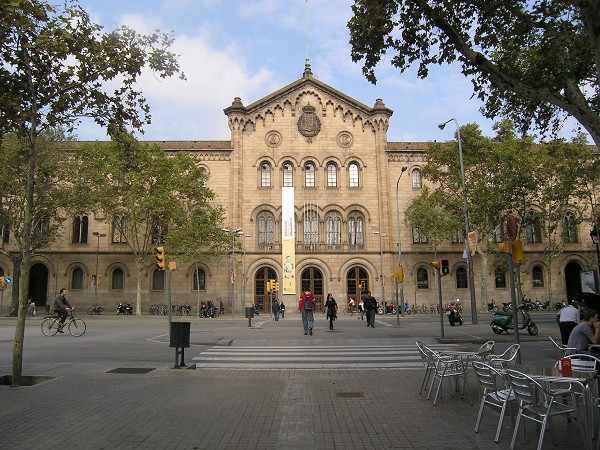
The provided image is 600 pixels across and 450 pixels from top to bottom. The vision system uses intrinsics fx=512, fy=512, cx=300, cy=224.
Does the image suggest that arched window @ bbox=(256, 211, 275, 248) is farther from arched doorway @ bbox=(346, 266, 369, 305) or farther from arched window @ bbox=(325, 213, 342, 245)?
arched doorway @ bbox=(346, 266, 369, 305)

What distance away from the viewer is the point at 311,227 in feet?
141

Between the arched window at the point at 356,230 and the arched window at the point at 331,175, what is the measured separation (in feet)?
10.5

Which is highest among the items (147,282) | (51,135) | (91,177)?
(51,135)

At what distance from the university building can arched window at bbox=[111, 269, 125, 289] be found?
0.62ft

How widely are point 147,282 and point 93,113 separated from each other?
110ft

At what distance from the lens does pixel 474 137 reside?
Result: 3703 centimetres

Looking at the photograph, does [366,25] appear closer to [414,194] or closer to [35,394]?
[35,394]

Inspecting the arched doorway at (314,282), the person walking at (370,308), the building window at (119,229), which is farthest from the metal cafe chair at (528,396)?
the arched doorway at (314,282)

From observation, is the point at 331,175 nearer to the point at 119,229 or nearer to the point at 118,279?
the point at 119,229

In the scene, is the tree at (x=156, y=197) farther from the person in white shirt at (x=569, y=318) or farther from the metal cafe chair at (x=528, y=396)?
the metal cafe chair at (x=528, y=396)

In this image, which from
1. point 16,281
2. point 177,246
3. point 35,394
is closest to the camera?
point 35,394

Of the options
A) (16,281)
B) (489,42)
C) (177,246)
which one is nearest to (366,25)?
(489,42)

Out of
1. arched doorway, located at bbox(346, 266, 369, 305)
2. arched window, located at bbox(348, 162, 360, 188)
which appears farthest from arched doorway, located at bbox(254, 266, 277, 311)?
arched window, located at bbox(348, 162, 360, 188)

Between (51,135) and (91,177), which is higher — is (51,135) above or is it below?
above
